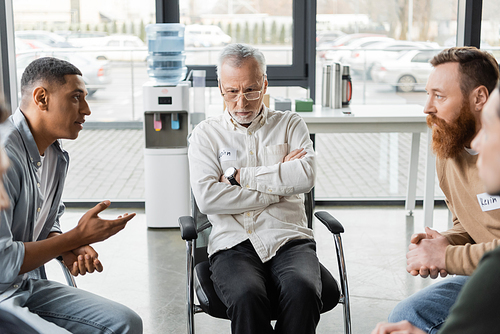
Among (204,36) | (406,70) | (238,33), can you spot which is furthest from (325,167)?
(204,36)

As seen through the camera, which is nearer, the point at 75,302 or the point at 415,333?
the point at 415,333

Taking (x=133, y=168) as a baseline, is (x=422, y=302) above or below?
above

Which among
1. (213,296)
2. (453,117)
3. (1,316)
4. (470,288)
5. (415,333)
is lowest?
(213,296)

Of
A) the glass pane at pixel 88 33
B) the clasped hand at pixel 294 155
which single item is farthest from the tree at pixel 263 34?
the clasped hand at pixel 294 155

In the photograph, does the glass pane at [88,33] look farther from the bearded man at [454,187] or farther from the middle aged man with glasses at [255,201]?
the bearded man at [454,187]

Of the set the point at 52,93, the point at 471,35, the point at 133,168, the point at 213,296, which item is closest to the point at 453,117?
the point at 213,296

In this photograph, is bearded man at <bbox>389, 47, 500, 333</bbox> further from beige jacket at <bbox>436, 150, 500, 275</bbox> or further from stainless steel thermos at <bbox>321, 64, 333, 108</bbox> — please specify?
stainless steel thermos at <bbox>321, 64, 333, 108</bbox>

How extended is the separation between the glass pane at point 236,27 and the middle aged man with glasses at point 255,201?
7.08 ft

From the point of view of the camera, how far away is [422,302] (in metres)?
1.83

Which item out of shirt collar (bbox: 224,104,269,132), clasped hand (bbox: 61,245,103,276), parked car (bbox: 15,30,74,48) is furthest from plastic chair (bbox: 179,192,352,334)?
parked car (bbox: 15,30,74,48)

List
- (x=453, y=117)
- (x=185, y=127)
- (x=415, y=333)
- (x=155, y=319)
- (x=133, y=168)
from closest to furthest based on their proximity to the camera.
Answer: (x=415, y=333) < (x=453, y=117) < (x=155, y=319) < (x=185, y=127) < (x=133, y=168)

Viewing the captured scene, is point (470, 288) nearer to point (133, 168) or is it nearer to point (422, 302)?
point (422, 302)

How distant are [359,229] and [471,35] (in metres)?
1.93

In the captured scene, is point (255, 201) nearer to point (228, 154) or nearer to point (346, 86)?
point (228, 154)
